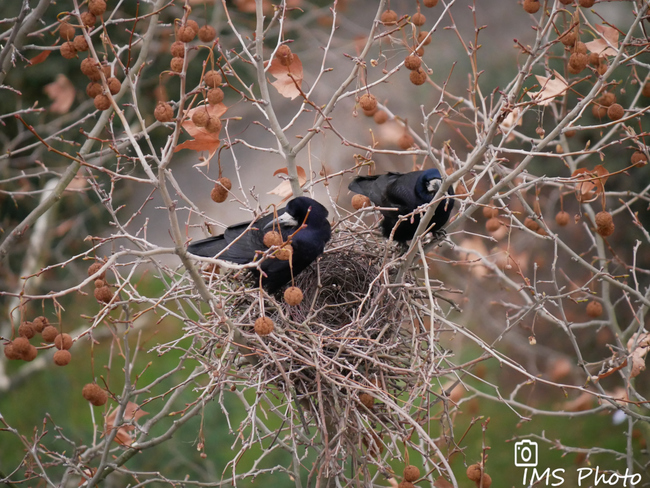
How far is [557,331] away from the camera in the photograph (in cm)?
537

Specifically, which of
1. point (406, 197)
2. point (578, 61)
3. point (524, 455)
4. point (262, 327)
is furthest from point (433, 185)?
point (524, 455)

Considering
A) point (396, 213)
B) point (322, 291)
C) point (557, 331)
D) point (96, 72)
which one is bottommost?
point (557, 331)

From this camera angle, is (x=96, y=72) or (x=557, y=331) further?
(x=557, y=331)

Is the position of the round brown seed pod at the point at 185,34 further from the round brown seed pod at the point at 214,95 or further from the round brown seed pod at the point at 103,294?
the round brown seed pod at the point at 103,294

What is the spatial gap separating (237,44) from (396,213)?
3334mm

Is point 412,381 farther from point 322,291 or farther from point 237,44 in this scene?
point 237,44

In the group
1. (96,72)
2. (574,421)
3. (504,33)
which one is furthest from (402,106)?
(96,72)

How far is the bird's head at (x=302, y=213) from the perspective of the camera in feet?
8.30

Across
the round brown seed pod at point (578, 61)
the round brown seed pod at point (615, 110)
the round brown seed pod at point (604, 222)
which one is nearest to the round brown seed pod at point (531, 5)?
the round brown seed pod at point (578, 61)

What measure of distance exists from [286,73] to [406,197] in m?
0.95

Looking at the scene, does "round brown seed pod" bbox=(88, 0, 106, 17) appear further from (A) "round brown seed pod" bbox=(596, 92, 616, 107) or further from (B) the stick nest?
(A) "round brown seed pod" bbox=(596, 92, 616, 107)

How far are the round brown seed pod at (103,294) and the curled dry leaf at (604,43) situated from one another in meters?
1.80

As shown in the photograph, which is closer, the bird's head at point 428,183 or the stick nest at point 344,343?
the stick nest at point 344,343

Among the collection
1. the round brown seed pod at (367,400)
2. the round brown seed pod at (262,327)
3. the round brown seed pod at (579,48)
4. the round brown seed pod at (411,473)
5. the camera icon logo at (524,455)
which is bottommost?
the camera icon logo at (524,455)
